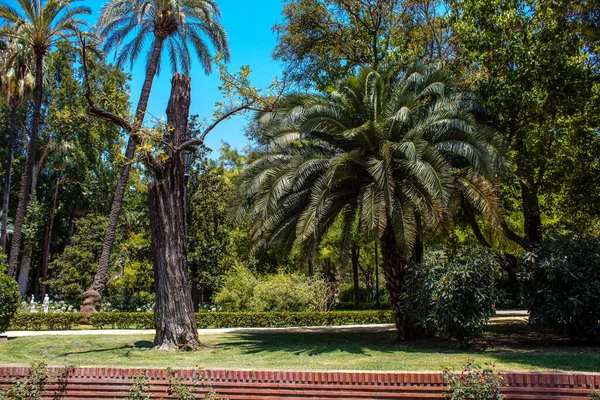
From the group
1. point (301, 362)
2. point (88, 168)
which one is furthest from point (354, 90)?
point (88, 168)

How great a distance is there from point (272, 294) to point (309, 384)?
51.1 feet

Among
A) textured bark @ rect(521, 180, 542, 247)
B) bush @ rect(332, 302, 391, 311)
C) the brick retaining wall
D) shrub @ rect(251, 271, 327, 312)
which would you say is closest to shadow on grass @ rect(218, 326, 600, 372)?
the brick retaining wall

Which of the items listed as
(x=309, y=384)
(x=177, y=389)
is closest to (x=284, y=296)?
(x=309, y=384)

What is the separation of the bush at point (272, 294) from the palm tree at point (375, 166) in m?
7.68

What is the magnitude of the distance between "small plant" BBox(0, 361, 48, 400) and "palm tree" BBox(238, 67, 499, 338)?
627 centimetres

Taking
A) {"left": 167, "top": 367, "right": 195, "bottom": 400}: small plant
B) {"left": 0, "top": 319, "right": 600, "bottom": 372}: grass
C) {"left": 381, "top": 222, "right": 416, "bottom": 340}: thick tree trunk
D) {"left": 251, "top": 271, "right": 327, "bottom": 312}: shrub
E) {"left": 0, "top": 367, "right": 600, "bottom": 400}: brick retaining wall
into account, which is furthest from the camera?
{"left": 251, "top": 271, "right": 327, "bottom": 312}: shrub

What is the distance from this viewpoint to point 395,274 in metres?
13.5

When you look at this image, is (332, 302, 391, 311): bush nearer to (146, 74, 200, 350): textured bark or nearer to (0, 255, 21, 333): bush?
(0, 255, 21, 333): bush

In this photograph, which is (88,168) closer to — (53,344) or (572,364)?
(53,344)

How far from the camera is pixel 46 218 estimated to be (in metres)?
38.7

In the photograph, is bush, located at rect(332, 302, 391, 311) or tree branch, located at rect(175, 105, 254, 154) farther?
bush, located at rect(332, 302, 391, 311)

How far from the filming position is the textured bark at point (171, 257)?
Result: 11406 mm

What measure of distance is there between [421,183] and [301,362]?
4.91 m

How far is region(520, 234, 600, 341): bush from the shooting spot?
35.2 ft
